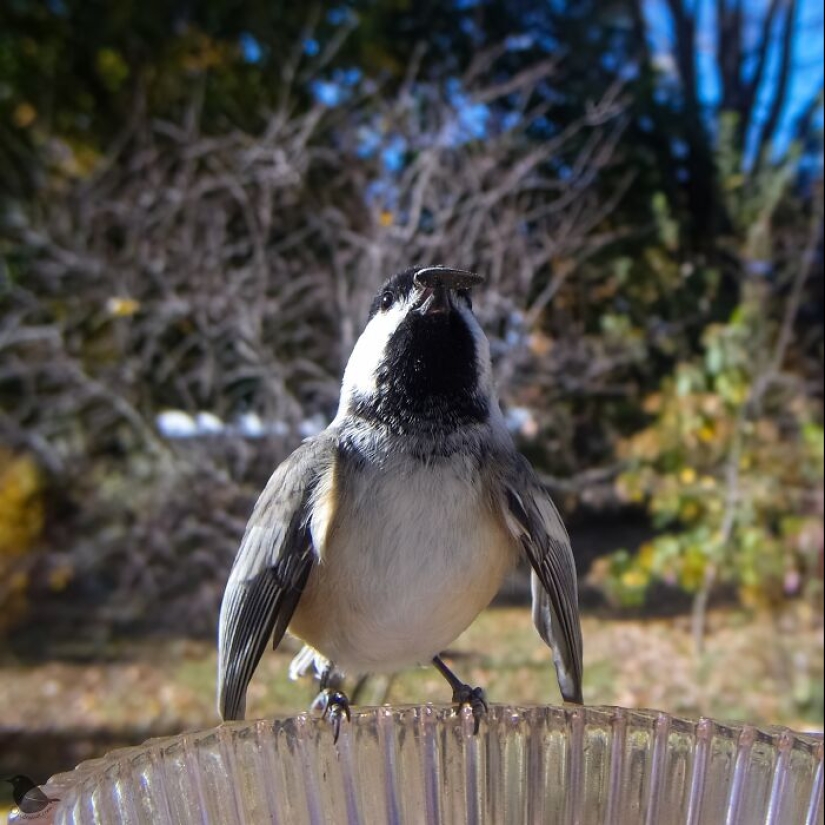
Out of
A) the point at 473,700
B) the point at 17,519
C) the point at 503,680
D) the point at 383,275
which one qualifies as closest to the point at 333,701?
the point at 473,700

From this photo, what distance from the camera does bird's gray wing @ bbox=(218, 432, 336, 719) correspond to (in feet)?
2.75

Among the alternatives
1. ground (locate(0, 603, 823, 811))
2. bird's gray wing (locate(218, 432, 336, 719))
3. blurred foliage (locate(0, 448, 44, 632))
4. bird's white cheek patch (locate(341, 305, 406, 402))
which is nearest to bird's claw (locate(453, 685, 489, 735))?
bird's gray wing (locate(218, 432, 336, 719))

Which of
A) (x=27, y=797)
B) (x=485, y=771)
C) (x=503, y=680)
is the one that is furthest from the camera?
(x=503, y=680)

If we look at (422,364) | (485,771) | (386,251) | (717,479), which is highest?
(386,251)

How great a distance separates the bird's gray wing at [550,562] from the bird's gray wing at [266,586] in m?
0.21

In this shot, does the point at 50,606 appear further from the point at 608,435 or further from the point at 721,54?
Result: the point at 721,54

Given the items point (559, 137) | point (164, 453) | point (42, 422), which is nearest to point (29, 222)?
point (42, 422)

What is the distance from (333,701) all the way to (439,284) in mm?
443

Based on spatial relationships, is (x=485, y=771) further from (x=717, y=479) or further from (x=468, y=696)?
(x=717, y=479)

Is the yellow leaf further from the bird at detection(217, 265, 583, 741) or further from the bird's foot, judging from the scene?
the bird's foot

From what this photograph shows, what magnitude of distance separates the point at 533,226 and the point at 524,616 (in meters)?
1.32

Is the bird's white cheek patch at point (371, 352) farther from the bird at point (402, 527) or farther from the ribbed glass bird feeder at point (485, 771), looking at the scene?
the ribbed glass bird feeder at point (485, 771)

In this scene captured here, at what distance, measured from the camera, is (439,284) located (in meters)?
0.79

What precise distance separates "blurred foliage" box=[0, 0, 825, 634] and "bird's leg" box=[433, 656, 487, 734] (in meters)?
1.18
